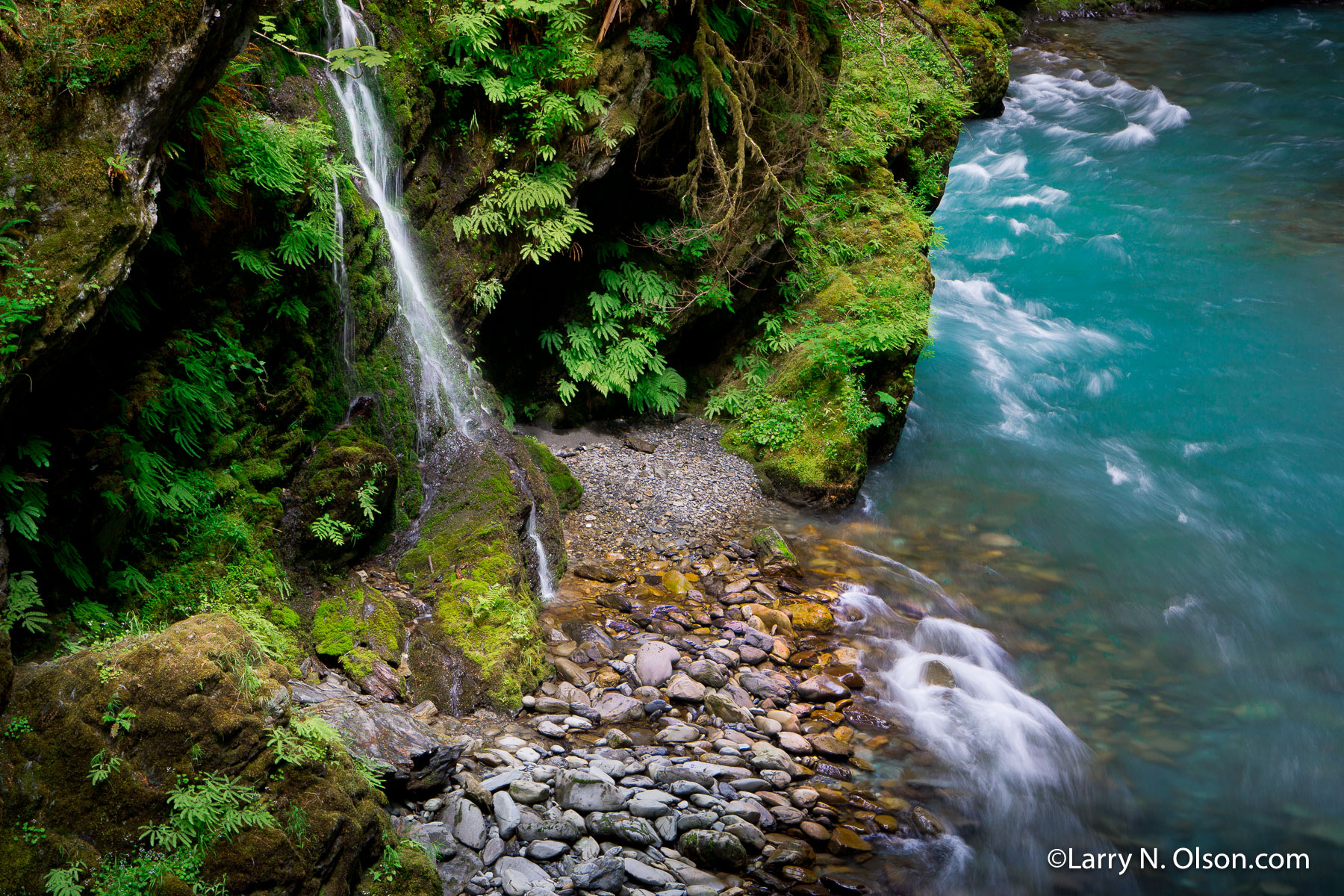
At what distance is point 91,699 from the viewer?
128 inches

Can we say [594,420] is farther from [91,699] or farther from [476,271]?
[91,699]

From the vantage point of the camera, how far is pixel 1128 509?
32.2 ft

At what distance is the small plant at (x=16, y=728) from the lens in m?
3.14

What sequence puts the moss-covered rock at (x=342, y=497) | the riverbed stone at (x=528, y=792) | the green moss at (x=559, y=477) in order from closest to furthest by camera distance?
1. the riverbed stone at (x=528, y=792)
2. the moss-covered rock at (x=342, y=497)
3. the green moss at (x=559, y=477)

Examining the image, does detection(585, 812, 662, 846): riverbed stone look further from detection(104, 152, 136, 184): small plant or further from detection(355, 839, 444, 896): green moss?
detection(104, 152, 136, 184): small plant

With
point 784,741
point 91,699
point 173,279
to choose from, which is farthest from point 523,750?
point 173,279

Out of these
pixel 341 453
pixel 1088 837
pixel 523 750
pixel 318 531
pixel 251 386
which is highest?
pixel 251 386

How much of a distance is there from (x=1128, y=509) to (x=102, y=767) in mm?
10279

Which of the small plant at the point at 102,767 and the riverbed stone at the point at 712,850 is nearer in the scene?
the small plant at the point at 102,767

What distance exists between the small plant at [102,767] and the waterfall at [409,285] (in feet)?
13.3

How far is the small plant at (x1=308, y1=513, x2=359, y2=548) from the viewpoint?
229 inches

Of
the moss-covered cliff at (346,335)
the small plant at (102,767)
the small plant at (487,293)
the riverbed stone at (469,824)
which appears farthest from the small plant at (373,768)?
the small plant at (487,293)

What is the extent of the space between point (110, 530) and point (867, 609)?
6144mm

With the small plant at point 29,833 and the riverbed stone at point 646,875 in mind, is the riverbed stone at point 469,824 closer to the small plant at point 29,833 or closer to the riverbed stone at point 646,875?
the riverbed stone at point 646,875
